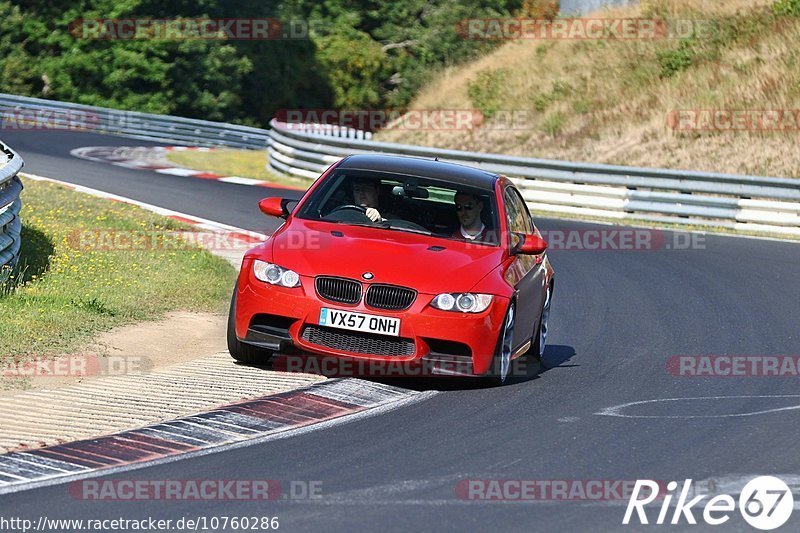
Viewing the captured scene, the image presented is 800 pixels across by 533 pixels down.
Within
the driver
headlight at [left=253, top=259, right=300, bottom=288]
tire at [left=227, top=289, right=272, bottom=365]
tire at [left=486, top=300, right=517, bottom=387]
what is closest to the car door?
tire at [left=486, top=300, right=517, bottom=387]

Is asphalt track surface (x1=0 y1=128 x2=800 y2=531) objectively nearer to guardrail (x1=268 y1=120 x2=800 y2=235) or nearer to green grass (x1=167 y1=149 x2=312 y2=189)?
guardrail (x1=268 y1=120 x2=800 y2=235)

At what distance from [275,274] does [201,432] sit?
195 centimetres

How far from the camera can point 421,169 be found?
35.8 feet

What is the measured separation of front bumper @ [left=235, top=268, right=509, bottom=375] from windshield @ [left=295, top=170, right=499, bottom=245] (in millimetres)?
1071

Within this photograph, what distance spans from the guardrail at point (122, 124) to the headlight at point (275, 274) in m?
30.7

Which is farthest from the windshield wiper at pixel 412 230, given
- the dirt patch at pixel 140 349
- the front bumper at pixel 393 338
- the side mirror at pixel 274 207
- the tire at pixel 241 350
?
the dirt patch at pixel 140 349

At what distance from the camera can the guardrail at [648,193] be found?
77.2 feet

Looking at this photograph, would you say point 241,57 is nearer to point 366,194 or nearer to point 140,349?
point 140,349

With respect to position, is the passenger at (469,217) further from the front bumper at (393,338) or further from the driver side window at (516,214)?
the front bumper at (393,338)

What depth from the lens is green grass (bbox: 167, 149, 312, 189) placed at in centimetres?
2923

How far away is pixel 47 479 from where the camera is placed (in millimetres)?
6734

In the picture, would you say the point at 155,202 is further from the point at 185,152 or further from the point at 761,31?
the point at 761,31

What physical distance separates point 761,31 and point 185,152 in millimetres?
15155

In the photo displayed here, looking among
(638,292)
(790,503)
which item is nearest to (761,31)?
(638,292)
